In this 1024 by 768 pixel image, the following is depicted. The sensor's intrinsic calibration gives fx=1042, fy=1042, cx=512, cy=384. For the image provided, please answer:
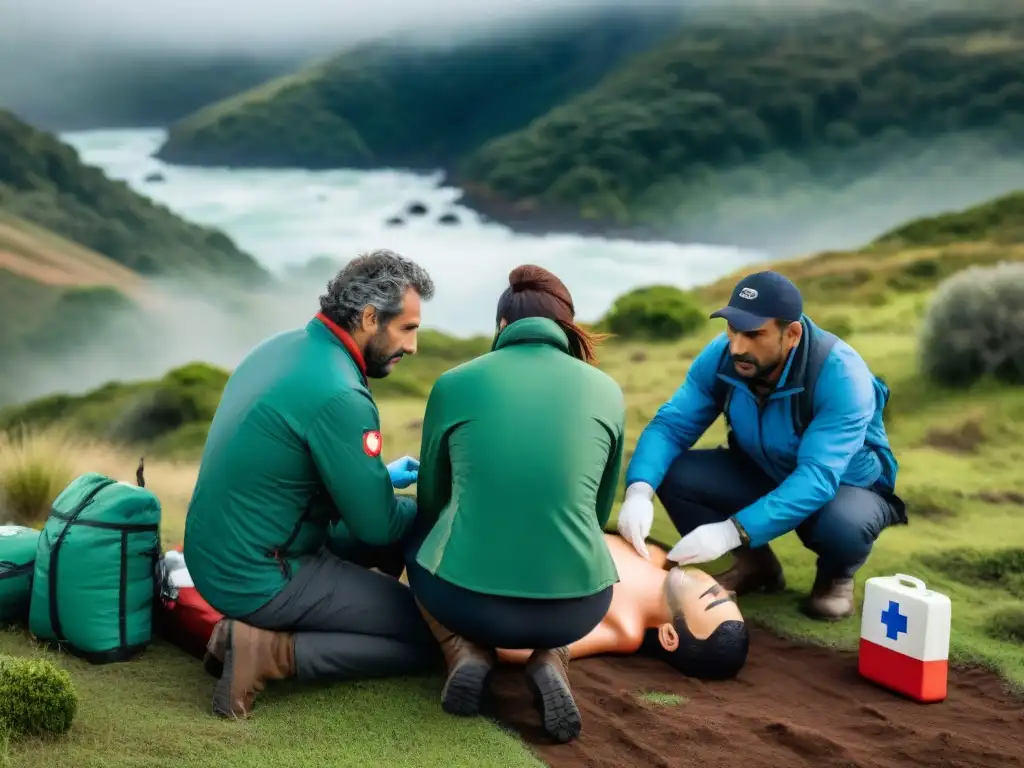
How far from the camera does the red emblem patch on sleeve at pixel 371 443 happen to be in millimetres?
2953

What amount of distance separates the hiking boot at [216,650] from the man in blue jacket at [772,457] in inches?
58.7

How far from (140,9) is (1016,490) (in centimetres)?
814

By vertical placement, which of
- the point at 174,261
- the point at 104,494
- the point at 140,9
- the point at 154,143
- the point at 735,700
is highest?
the point at 140,9

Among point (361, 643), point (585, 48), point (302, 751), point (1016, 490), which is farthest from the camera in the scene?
point (585, 48)

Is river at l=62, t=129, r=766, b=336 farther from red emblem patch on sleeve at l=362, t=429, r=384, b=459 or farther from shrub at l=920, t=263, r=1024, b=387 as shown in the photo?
red emblem patch on sleeve at l=362, t=429, r=384, b=459

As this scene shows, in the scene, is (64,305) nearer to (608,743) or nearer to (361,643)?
(361,643)

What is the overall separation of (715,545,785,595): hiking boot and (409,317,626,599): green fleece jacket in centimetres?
150

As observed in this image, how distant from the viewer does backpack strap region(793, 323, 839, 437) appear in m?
3.79

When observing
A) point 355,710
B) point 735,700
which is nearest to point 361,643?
point 355,710

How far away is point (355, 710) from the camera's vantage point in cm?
305

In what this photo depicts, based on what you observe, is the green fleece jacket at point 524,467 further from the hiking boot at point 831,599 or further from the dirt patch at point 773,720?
the hiking boot at point 831,599

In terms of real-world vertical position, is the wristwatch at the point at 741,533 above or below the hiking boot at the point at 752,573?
above

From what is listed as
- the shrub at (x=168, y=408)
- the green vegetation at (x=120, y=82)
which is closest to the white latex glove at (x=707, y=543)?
the shrub at (x=168, y=408)

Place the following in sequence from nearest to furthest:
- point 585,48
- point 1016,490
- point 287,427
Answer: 1. point 287,427
2. point 1016,490
3. point 585,48
